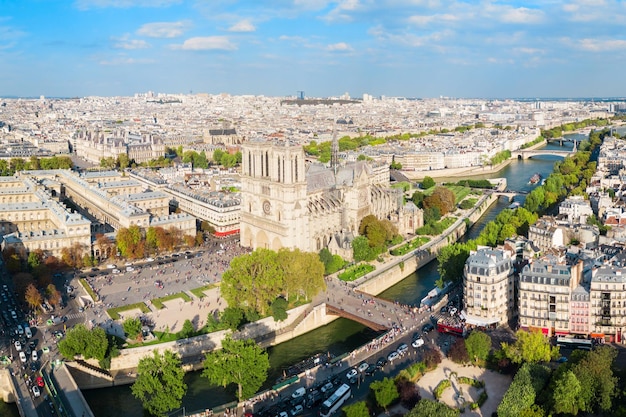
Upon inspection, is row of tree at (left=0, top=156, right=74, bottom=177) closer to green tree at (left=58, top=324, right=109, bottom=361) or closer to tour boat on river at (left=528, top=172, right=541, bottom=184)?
green tree at (left=58, top=324, right=109, bottom=361)

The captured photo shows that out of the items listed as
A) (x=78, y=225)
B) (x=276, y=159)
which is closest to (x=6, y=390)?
(x=78, y=225)

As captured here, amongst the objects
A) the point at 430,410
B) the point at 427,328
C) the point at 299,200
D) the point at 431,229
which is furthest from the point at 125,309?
the point at 431,229

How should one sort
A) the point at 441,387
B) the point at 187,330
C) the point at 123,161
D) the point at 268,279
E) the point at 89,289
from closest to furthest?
the point at 441,387 < the point at 187,330 < the point at 268,279 < the point at 89,289 < the point at 123,161

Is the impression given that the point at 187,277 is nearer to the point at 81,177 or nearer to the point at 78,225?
the point at 78,225

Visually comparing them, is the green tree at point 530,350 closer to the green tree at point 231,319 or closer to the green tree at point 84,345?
the green tree at point 231,319

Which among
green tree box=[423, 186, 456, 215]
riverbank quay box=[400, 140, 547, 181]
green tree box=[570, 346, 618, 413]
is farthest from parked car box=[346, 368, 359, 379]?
riverbank quay box=[400, 140, 547, 181]

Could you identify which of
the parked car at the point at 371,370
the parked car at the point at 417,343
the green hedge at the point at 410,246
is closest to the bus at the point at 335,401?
the parked car at the point at 371,370

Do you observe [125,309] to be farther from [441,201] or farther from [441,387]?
[441,201]
